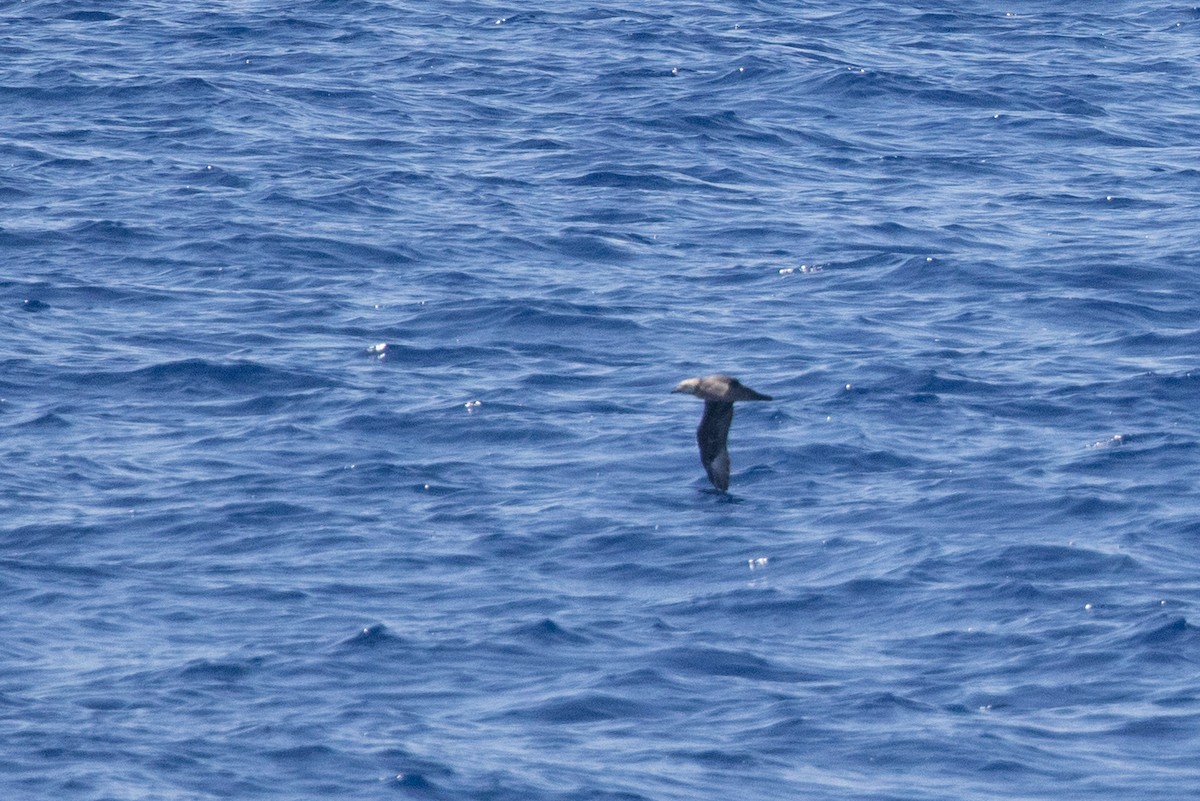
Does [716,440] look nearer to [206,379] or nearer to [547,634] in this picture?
[547,634]

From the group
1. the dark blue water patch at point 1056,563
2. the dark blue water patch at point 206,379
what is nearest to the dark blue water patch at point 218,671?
the dark blue water patch at point 1056,563

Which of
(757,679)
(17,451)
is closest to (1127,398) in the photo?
(757,679)

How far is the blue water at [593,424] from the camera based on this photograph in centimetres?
1664

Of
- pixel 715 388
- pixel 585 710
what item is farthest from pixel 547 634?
pixel 715 388

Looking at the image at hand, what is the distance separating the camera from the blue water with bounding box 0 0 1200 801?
16.6 meters

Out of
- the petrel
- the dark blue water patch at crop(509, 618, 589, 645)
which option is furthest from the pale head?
the dark blue water patch at crop(509, 618, 589, 645)

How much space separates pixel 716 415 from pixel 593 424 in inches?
138

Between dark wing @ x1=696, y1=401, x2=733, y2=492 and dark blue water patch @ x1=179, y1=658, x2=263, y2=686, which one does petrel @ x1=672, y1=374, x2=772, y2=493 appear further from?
dark blue water patch @ x1=179, y1=658, x2=263, y2=686

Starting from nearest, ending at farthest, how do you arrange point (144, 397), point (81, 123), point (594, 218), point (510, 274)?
point (144, 397) < point (510, 274) < point (594, 218) < point (81, 123)

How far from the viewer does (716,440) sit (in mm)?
19719

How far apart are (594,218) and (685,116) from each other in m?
5.56

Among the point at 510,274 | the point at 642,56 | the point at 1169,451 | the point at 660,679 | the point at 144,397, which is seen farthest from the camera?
the point at 642,56

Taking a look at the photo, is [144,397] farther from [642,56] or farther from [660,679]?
[642,56]

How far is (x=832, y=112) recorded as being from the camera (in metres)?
36.1
